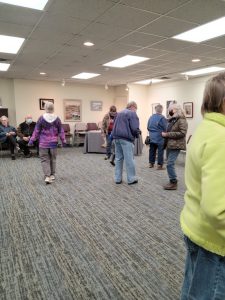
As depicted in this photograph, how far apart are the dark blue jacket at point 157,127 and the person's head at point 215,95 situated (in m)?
4.23

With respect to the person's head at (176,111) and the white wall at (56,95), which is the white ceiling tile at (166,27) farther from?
the white wall at (56,95)

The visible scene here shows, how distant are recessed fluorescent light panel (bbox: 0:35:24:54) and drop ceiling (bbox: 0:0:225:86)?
0.45 feet

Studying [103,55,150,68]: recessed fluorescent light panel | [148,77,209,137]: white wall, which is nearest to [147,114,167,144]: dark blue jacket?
[103,55,150,68]: recessed fluorescent light panel

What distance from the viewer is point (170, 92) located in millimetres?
9328

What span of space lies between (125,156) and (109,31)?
2.02 meters

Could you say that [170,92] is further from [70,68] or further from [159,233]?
[159,233]

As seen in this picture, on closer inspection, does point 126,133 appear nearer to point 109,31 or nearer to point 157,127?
point 157,127

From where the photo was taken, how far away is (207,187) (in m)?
0.78

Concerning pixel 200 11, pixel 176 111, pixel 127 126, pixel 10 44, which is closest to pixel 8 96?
pixel 10 44

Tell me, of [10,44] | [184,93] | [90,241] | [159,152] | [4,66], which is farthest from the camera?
[184,93]

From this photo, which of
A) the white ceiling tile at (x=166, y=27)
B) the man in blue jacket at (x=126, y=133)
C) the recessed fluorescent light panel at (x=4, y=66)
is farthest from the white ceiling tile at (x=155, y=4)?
the recessed fluorescent light panel at (x=4, y=66)

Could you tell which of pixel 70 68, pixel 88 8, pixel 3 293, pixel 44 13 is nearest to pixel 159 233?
pixel 3 293

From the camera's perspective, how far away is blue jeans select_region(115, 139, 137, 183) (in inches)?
163

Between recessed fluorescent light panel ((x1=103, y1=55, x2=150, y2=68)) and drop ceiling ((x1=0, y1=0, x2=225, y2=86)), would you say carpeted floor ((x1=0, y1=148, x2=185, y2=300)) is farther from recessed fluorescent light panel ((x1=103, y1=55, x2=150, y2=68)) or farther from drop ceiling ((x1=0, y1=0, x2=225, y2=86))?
recessed fluorescent light panel ((x1=103, y1=55, x2=150, y2=68))
